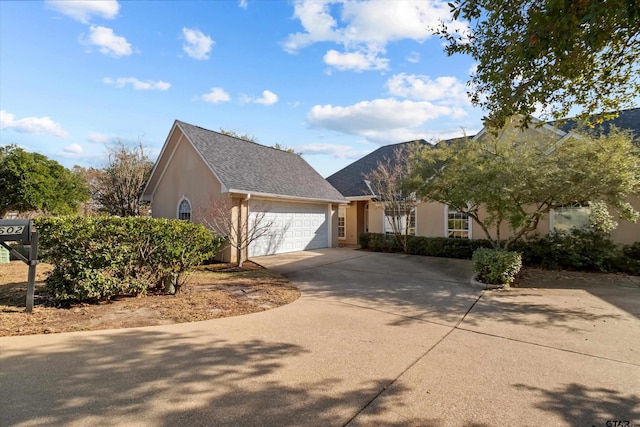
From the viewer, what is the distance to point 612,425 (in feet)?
8.99

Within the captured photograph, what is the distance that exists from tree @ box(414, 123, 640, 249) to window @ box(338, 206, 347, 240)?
30.3 ft

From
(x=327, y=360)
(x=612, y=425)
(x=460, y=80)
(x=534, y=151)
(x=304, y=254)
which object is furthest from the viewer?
(x=304, y=254)

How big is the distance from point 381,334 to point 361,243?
11.9 m

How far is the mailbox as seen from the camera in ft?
18.0

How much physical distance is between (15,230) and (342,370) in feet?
20.2

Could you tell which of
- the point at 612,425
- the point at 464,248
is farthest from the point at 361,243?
the point at 612,425

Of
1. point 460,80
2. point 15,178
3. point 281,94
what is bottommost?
point 15,178

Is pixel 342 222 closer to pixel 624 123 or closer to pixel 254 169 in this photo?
pixel 254 169

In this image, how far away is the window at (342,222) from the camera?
63.6 ft

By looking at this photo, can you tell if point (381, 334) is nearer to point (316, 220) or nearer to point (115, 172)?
point (316, 220)

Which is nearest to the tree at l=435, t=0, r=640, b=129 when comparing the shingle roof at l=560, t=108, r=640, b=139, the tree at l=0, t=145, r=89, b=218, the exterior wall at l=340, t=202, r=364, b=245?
the shingle roof at l=560, t=108, r=640, b=139

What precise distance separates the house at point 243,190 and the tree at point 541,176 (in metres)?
6.97

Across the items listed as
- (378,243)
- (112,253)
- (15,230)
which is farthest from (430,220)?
(15,230)

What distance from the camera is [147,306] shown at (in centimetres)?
623
